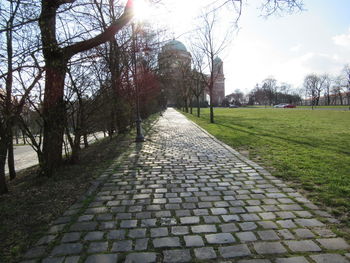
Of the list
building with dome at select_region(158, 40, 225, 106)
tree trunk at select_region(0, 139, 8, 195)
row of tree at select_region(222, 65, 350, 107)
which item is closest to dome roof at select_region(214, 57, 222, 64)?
building with dome at select_region(158, 40, 225, 106)

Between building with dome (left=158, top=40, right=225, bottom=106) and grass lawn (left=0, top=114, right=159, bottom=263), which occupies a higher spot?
building with dome (left=158, top=40, right=225, bottom=106)

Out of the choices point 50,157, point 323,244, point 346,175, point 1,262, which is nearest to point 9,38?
point 50,157

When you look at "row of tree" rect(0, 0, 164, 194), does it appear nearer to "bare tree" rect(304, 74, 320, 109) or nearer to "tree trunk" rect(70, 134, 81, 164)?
"tree trunk" rect(70, 134, 81, 164)

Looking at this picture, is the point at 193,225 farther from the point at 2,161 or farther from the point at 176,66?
the point at 176,66

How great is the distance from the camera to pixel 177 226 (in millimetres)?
3268

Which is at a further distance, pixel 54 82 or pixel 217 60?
pixel 217 60

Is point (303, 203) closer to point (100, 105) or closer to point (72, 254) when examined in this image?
point (72, 254)

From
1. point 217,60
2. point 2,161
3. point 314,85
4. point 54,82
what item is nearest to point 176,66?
point 217,60

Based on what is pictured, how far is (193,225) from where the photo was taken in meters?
3.29

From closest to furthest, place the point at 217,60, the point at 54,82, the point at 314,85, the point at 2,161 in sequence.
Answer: the point at 2,161, the point at 54,82, the point at 217,60, the point at 314,85

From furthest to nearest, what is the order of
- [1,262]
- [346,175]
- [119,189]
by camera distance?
[346,175], [119,189], [1,262]

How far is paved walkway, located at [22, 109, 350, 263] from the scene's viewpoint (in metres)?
2.65

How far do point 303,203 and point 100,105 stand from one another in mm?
6036

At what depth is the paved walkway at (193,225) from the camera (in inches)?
104
